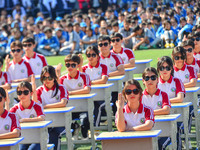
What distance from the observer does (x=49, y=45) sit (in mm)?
20703

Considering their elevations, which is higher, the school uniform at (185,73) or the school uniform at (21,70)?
the school uniform at (21,70)

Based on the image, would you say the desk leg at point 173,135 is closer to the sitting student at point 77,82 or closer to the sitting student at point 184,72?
the sitting student at point 184,72

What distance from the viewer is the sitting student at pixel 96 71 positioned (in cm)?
1116

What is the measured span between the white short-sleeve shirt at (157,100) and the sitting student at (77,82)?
2141mm

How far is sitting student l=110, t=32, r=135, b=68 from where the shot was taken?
13137mm

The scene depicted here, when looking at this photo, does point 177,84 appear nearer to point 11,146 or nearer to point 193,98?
point 193,98

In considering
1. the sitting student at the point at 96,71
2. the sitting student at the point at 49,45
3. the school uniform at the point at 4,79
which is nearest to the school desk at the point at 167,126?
the sitting student at the point at 96,71

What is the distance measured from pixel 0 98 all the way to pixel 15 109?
3.32ft

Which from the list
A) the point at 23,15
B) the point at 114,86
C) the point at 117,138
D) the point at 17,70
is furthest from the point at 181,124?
the point at 23,15

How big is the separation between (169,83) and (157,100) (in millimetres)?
769

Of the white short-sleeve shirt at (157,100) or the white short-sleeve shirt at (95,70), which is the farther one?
the white short-sleeve shirt at (95,70)

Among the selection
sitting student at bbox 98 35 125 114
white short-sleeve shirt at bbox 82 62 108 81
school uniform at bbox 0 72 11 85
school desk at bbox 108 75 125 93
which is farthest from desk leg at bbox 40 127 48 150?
sitting student at bbox 98 35 125 114

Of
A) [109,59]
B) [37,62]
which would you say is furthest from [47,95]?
[37,62]

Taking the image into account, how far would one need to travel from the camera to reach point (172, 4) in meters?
24.5
